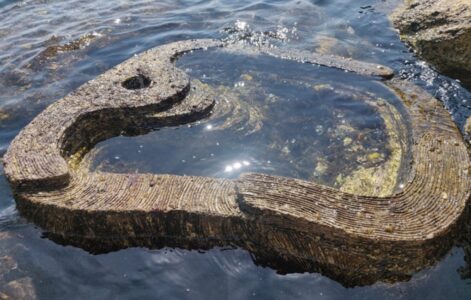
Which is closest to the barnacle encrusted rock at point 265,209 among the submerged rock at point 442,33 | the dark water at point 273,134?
the dark water at point 273,134

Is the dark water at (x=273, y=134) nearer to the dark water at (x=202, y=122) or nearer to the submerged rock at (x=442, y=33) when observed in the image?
the dark water at (x=202, y=122)

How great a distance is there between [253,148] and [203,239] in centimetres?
→ 242

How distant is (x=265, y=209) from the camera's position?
653 cm

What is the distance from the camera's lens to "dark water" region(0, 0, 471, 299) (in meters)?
6.41

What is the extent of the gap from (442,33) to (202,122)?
645 centimetres

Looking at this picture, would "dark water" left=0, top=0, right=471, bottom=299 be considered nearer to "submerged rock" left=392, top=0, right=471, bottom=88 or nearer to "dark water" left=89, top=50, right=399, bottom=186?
"dark water" left=89, top=50, right=399, bottom=186

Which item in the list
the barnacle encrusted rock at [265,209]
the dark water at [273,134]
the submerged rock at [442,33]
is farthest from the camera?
the submerged rock at [442,33]

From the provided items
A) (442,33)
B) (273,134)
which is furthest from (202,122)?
(442,33)

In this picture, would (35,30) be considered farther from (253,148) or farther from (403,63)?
(403,63)

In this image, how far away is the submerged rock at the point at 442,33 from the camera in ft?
34.7

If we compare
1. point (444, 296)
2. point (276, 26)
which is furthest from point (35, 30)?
point (444, 296)

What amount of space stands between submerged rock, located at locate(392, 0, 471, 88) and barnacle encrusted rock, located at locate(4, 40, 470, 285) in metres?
2.42

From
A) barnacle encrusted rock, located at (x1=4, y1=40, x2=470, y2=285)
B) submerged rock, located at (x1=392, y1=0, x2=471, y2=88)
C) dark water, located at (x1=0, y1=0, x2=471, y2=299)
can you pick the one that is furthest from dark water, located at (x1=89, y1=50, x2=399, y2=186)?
submerged rock, located at (x1=392, y1=0, x2=471, y2=88)

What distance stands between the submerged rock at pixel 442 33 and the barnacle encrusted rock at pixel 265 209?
2.42m
